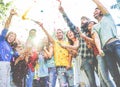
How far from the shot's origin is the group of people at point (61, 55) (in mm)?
4969

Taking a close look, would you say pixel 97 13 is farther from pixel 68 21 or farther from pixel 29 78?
pixel 29 78

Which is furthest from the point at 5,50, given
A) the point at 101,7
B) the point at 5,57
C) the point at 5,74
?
the point at 101,7

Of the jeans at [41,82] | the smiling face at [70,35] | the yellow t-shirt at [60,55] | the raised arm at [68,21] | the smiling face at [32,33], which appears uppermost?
the raised arm at [68,21]

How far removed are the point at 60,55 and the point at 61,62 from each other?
0.26 ft

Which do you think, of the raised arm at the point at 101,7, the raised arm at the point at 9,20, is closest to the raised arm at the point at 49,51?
the raised arm at the point at 9,20

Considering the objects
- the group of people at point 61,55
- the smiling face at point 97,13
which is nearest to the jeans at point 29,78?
the group of people at point 61,55

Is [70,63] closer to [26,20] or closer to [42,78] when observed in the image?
[42,78]

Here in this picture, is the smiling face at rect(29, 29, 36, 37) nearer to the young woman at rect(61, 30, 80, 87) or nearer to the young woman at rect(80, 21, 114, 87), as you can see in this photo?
the young woman at rect(61, 30, 80, 87)

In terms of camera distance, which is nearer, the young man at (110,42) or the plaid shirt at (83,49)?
the young man at (110,42)

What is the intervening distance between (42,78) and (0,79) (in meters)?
0.45

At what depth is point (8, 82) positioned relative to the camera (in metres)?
5.05

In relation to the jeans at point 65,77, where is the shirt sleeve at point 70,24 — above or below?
above

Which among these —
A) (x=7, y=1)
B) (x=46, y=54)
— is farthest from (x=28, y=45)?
(x=7, y=1)

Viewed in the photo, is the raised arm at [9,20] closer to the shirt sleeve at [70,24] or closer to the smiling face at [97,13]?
the shirt sleeve at [70,24]
